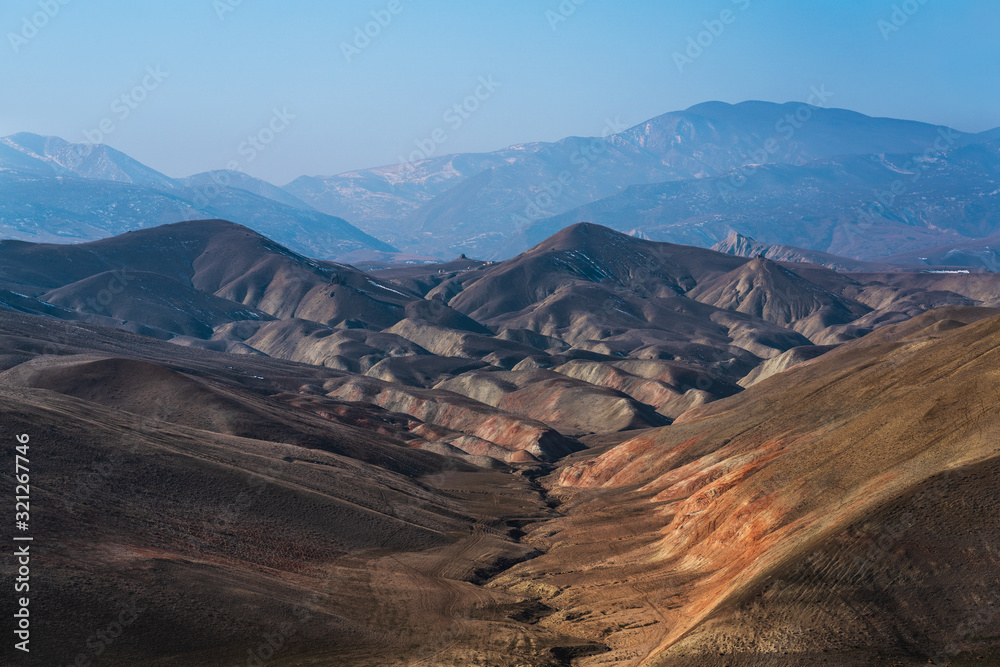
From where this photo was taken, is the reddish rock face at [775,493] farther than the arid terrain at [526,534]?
Yes

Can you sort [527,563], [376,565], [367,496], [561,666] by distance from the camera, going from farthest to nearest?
1. [367,496]
2. [527,563]
3. [376,565]
4. [561,666]

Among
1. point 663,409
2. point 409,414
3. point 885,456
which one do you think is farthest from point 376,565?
point 663,409

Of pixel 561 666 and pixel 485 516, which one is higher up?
pixel 561 666

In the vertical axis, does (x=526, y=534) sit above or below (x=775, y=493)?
below

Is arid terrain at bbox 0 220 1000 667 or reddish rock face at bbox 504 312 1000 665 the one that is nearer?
arid terrain at bbox 0 220 1000 667

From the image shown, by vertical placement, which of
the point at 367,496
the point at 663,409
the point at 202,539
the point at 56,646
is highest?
the point at 56,646

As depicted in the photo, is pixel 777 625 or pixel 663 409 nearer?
pixel 777 625

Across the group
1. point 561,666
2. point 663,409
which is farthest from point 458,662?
point 663,409

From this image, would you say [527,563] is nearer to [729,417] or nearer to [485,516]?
[485,516]

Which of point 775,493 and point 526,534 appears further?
point 526,534

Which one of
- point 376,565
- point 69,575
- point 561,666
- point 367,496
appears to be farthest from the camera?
point 367,496
